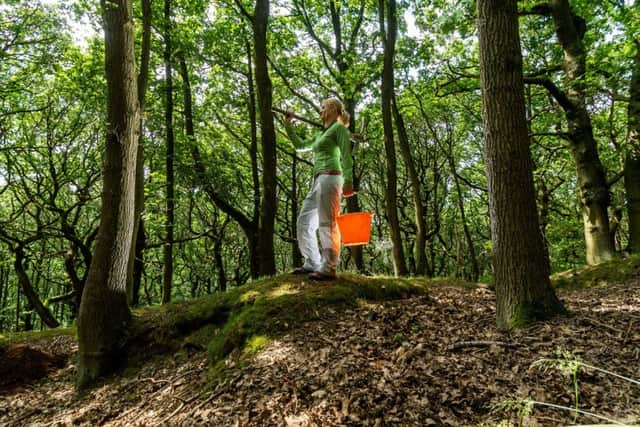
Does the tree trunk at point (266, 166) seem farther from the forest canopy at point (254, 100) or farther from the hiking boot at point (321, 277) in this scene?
the hiking boot at point (321, 277)

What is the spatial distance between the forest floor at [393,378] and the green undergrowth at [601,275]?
1.75 m

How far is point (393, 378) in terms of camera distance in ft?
9.40

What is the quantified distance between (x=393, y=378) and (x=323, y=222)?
8.16ft

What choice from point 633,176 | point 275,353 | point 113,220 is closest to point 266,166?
point 113,220

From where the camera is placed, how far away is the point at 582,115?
8312mm

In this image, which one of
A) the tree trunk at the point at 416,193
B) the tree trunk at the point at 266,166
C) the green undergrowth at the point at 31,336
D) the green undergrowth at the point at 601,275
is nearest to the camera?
the green undergrowth at the point at 601,275

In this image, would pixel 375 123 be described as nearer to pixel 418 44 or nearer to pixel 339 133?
pixel 418 44

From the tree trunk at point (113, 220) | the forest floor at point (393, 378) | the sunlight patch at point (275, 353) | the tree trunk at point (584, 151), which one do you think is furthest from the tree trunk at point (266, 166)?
the tree trunk at point (584, 151)

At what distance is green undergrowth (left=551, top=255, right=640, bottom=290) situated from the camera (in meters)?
6.18

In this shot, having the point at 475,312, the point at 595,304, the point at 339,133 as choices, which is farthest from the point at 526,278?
the point at 339,133

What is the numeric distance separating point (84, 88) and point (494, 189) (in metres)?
11.4

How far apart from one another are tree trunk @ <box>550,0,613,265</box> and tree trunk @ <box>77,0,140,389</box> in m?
8.90

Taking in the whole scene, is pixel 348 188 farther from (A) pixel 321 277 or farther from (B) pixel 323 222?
(A) pixel 321 277

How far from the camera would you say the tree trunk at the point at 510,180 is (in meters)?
3.47
